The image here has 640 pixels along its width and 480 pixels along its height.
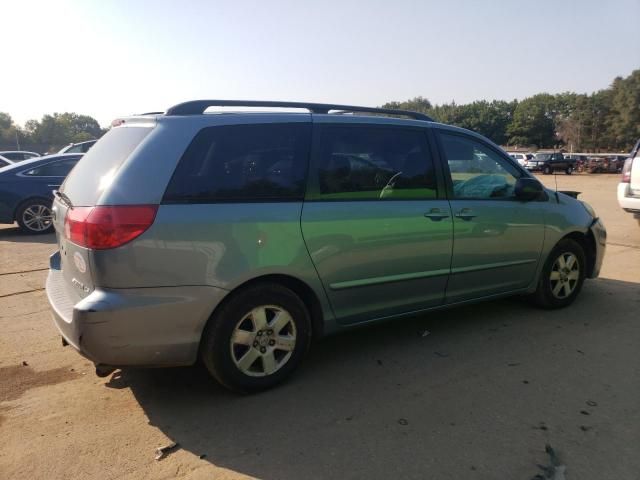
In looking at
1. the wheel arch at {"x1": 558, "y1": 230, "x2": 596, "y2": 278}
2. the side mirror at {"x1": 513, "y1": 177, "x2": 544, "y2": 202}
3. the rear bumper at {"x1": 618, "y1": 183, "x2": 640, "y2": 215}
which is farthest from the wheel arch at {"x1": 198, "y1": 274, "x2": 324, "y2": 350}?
the rear bumper at {"x1": 618, "y1": 183, "x2": 640, "y2": 215}

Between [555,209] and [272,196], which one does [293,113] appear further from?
[555,209]

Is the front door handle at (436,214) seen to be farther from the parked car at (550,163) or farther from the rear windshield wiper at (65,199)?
the parked car at (550,163)

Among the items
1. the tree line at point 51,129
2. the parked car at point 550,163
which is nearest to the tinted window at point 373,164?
the parked car at point 550,163

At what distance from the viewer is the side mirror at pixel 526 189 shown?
4367mm

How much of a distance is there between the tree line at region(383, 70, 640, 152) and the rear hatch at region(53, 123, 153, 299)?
64.8 meters

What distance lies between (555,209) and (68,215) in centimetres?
405

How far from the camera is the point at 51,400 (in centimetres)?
317

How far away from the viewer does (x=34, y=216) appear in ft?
30.5

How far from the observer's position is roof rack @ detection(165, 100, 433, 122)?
3.21 m

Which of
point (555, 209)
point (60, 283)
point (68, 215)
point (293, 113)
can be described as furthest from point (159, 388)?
point (555, 209)

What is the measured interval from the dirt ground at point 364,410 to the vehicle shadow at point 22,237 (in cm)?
498

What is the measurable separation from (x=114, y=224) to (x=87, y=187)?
0.50 m

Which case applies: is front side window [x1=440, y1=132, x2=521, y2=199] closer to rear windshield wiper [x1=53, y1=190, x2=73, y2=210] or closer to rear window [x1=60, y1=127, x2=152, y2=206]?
rear window [x1=60, y1=127, x2=152, y2=206]

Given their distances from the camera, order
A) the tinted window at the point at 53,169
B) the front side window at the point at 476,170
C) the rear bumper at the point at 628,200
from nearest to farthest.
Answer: the front side window at the point at 476,170 < the rear bumper at the point at 628,200 < the tinted window at the point at 53,169
